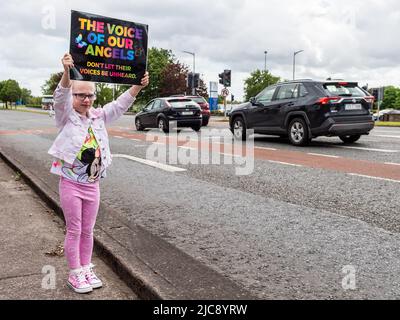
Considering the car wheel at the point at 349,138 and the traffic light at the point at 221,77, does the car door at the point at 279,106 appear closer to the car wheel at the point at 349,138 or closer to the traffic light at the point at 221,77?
the car wheel at the point at 349,138

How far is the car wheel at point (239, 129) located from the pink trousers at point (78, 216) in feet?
38.8

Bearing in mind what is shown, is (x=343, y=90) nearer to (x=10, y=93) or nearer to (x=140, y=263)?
(x=140, y=263)

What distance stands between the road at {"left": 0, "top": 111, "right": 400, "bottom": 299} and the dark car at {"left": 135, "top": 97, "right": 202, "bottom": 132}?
927 cm

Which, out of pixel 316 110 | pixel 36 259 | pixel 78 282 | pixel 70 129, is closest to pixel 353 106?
pixel 316 110

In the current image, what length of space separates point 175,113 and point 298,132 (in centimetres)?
764

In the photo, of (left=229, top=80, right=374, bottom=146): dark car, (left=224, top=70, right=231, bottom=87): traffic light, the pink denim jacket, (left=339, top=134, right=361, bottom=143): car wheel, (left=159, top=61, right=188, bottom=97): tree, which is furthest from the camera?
(left=159, top=61, right=188, bottom=97): tree

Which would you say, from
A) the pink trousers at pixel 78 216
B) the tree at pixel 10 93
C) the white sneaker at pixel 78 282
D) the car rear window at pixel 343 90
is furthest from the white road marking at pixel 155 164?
the tree at pixel 10 93

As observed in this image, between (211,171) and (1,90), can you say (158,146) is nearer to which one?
(211,171)

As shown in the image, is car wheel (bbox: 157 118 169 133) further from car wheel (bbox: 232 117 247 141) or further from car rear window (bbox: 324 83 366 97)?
car rear window (bbox: 324 83 366 97)

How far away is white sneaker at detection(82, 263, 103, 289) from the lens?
3310mm

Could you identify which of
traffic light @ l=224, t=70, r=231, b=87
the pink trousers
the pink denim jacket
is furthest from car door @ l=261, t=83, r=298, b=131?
traffic light @ l=224, t=70, r=231, b=87

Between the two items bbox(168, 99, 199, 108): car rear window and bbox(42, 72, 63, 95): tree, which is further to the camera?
bbox(42, 72, 63, 95): tree

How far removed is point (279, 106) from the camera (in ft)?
43.8
